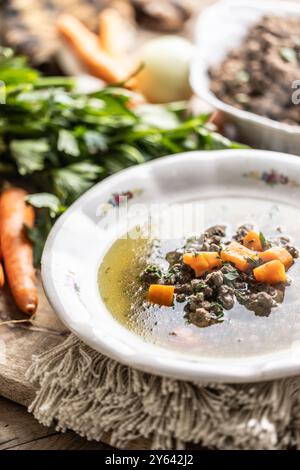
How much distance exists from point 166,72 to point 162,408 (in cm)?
227

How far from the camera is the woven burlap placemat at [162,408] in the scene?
2244 millimetres

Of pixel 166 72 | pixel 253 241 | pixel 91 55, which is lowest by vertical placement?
pixel 91 55

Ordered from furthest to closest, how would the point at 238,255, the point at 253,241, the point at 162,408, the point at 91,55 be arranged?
the point at 91,55
the point at 253,241
the point at 238,255
the point at 162,408

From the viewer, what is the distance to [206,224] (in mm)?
2984

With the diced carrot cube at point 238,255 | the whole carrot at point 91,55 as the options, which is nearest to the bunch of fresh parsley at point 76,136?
the whole carrot at point 91,55

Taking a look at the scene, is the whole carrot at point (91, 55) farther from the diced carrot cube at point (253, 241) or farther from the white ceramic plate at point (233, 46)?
the diced carrot cube at point (253, 241)

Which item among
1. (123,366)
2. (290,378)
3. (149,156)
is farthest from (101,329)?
(149,156)

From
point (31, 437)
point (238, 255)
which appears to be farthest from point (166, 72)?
point (31, 437)

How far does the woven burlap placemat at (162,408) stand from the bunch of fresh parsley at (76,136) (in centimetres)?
115

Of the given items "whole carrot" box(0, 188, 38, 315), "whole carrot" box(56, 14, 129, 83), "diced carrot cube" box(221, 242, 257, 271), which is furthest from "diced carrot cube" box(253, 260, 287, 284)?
"whole carrot" box(56, 14, 129, 83)

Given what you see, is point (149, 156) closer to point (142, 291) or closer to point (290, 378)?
point (142, 291)

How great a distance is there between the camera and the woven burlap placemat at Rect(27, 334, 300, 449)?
7.36ft

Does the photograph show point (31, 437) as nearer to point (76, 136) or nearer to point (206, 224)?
point (206, 224)
